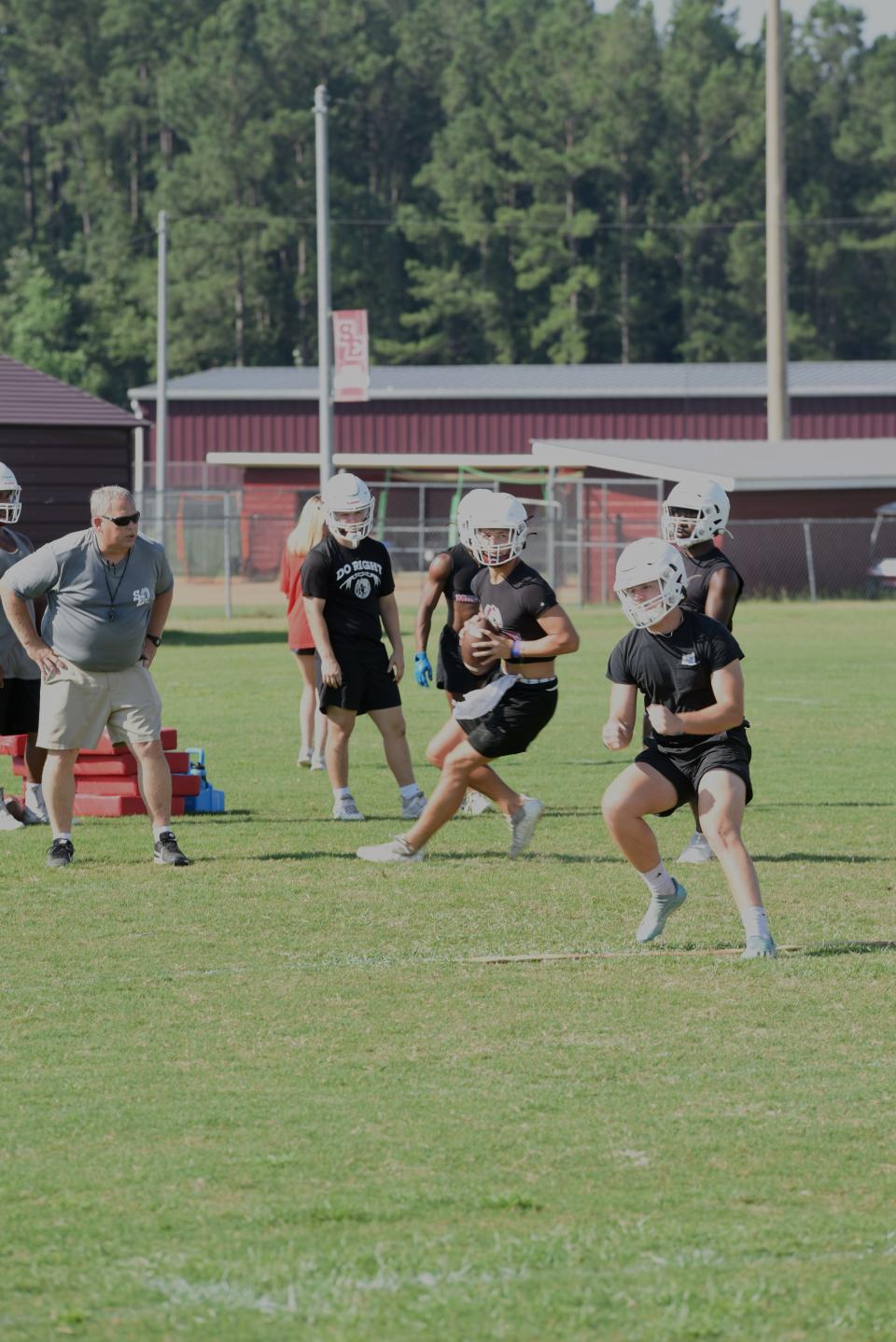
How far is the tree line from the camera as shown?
8431 cm

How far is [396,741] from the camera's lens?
11.8 metres

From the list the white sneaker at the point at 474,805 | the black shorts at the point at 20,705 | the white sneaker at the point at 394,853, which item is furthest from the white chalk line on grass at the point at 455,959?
the white sneaker at the point at 474,805

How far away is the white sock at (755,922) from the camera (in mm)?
7938

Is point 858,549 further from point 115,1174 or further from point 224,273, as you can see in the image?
point 224,273

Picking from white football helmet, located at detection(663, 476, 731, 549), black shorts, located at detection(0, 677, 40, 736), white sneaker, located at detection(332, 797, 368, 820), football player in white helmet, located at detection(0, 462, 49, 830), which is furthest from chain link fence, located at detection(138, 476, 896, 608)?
white football helmet, located at detection(663, 476, 731, 549)

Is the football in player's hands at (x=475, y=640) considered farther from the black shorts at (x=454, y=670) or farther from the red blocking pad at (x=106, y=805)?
the red blocking pad at (x=106, y=805)

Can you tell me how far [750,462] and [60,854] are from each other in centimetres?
3279

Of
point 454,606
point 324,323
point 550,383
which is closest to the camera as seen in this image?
point 454,606

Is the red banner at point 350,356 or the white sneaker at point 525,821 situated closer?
the white sneaker at point 525,821

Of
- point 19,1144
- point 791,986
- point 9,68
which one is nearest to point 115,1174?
point 19,1144

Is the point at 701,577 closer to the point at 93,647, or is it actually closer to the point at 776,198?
the point at 93,647

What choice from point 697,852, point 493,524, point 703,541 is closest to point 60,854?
point 493,524

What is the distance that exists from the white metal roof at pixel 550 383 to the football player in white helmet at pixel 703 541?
48.6 meters

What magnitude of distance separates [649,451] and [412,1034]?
37417 millimetres
